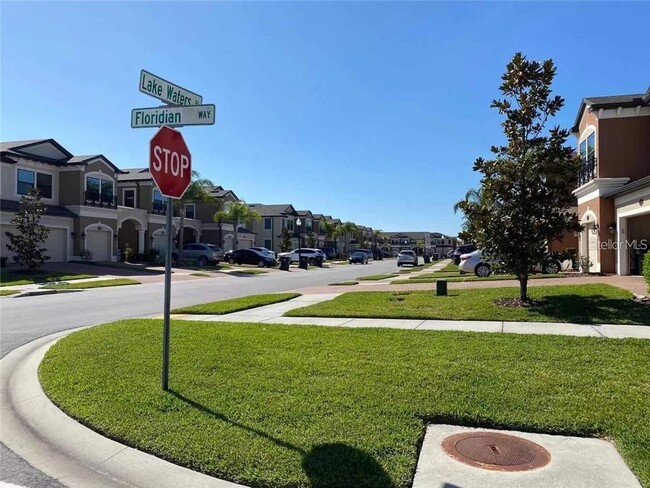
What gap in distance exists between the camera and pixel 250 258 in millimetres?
45156

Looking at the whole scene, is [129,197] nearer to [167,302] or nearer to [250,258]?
[250,258]

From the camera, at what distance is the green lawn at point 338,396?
12.7 feet

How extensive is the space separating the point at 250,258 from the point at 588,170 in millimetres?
30071

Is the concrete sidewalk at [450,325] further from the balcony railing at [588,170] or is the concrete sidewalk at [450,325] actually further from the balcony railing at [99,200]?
the balcony railing at [99,200]

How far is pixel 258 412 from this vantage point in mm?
4758

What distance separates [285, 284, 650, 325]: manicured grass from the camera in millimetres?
9945

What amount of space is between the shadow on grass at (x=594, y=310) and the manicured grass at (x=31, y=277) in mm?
22197

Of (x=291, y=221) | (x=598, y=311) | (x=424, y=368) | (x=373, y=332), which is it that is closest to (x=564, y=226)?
(x=598, y=311)

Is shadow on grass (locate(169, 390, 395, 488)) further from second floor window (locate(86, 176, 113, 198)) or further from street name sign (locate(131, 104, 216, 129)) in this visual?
second floor window (locate(86, 176, 113, 198))

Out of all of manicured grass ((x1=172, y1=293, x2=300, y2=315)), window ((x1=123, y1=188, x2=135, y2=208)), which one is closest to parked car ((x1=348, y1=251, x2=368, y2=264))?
window ((x1=123, y1=188, x2=135, y2=208))

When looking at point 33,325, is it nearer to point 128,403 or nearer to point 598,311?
point 128,403

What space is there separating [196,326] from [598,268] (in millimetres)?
16923

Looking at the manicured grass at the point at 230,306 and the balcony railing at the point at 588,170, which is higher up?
the balcony railing at the point at 588,170

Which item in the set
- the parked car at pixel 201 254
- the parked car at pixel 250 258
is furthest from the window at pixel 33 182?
the parked car at pixel 250 258
